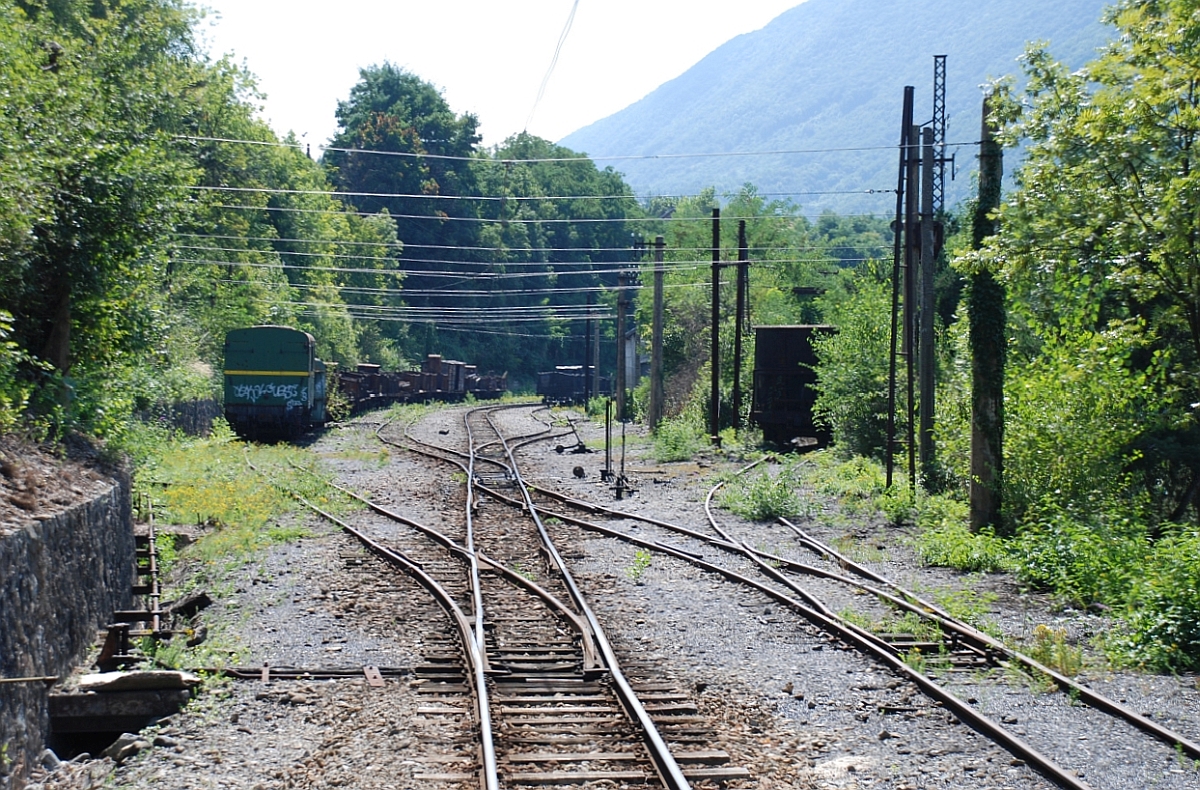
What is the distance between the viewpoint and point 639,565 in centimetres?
1366

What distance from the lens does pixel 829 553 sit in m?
14.7

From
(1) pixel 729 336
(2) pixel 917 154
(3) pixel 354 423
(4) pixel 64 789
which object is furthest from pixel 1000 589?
(3) pixel 354 423

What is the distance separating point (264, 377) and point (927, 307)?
20.1 m

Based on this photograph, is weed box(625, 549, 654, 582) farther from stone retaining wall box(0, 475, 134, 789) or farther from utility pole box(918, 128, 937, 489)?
utility pole box(918, 128, 937, 489)

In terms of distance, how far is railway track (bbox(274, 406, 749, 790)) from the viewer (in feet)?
21.4

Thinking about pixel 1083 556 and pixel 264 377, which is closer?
pixel 1083 556

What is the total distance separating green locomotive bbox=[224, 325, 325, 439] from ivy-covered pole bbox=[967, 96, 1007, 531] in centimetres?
2146

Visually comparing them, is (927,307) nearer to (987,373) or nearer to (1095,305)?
(1095,305)

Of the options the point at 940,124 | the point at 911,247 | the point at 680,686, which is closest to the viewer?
the point at 680,686

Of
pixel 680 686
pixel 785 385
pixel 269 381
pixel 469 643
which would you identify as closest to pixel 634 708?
pixel 680 686

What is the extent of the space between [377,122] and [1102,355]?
246 feet

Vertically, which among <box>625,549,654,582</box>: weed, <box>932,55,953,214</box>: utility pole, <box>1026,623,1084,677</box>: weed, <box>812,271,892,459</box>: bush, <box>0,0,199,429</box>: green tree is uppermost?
<box>932,55,953,214</box>: utility pole

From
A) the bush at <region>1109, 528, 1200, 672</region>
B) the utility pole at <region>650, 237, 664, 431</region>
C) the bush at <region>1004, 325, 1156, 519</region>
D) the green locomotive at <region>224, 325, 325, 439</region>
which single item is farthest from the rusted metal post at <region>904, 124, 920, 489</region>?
the green locomotive at <region>224, 325, 325, 439</region>

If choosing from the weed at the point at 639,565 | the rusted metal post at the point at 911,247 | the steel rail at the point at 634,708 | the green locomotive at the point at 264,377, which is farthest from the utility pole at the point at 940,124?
the green locomotive at the point at 264,377
